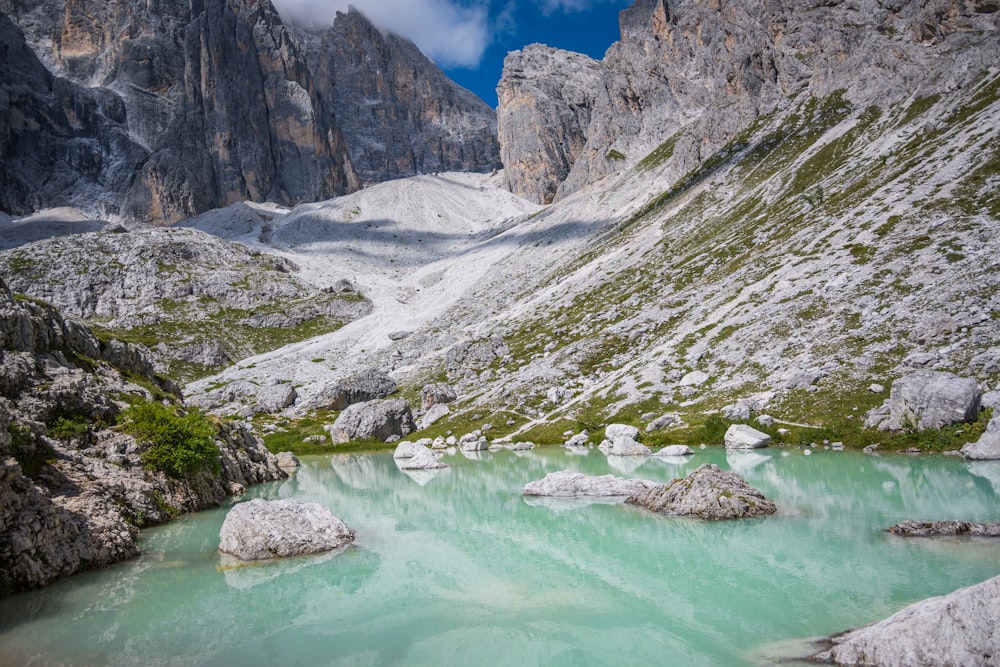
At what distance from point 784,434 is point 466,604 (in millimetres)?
34190

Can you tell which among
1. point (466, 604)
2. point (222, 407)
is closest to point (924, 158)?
point (466, 604)

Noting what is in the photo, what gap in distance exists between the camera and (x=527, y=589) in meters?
13.5

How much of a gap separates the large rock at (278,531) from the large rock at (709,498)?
453 inches

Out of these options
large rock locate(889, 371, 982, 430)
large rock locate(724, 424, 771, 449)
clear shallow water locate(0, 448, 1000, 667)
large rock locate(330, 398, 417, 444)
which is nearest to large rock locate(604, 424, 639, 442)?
large rock locate(724, 424, 771, 449)

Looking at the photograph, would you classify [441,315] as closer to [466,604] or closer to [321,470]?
[321,470]

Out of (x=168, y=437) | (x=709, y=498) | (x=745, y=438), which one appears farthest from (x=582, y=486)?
(x=745, y=438)

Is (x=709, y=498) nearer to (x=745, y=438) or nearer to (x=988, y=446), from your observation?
(x=988, y=446)

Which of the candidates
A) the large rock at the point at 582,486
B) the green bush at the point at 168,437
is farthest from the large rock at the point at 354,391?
the large rock at the point at 582,486

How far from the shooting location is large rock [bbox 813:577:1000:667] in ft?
24.1

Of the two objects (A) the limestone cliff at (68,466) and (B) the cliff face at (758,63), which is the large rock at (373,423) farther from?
(B) the cliff face at (758,63)

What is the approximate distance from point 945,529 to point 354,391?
79.2 m

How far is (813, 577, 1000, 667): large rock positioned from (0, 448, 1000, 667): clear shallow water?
1.40 meters

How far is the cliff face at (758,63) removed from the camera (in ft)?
322

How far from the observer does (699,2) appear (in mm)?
170500
